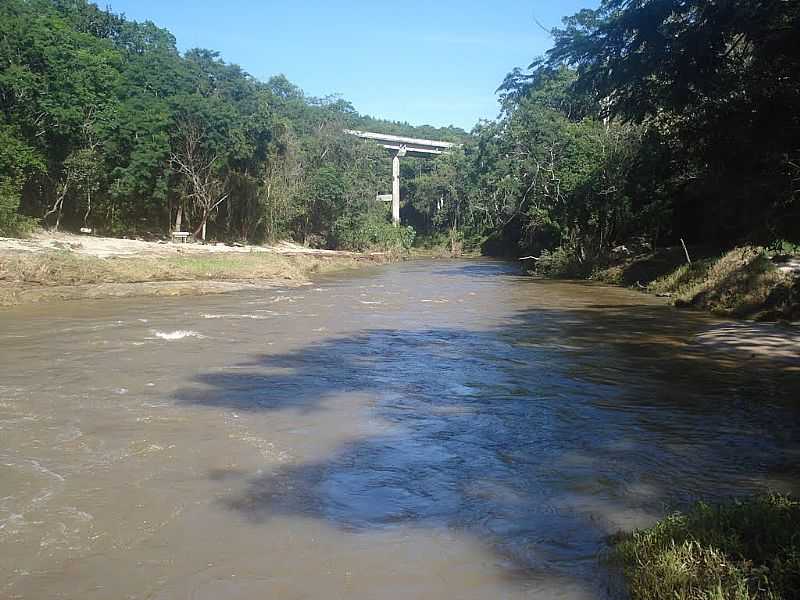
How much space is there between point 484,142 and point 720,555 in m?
51.4

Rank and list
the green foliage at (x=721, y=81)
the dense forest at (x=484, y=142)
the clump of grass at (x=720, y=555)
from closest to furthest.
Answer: the clump of grass at (x=720, y=555) → the green foliage at (x=721, y=81) → the dense forest at (x=484, y=142)

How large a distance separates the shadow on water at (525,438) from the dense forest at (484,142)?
3408mm

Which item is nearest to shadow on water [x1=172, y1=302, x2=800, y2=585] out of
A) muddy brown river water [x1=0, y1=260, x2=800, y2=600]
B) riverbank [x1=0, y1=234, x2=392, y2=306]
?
muddy brown river water [x1=0, y1=260, x2=800, y2=600]

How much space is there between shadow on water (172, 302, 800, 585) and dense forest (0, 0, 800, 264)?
3.41 metres

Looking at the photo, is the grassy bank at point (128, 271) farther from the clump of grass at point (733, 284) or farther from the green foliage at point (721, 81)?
the green foliage at point (721, 81)

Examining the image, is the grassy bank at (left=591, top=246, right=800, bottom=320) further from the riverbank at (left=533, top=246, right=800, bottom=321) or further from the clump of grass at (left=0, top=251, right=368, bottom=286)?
the clump of grass at (left=0, top=251, right=368, bottom=286)

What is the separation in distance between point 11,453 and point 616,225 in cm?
2717

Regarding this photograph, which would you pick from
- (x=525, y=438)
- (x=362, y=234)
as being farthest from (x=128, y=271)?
(x=362, y=234)

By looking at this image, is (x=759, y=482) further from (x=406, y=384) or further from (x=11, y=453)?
(x=11, y=453)

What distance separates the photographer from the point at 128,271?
2314 cm

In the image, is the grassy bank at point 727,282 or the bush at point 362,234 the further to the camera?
the bush at point 362,234

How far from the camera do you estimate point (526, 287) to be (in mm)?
27312

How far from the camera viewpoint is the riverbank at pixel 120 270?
1998 centimetres

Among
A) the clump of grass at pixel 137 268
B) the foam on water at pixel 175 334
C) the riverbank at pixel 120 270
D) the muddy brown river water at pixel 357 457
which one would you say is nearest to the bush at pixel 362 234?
the clump of grass at pixel 137 268
